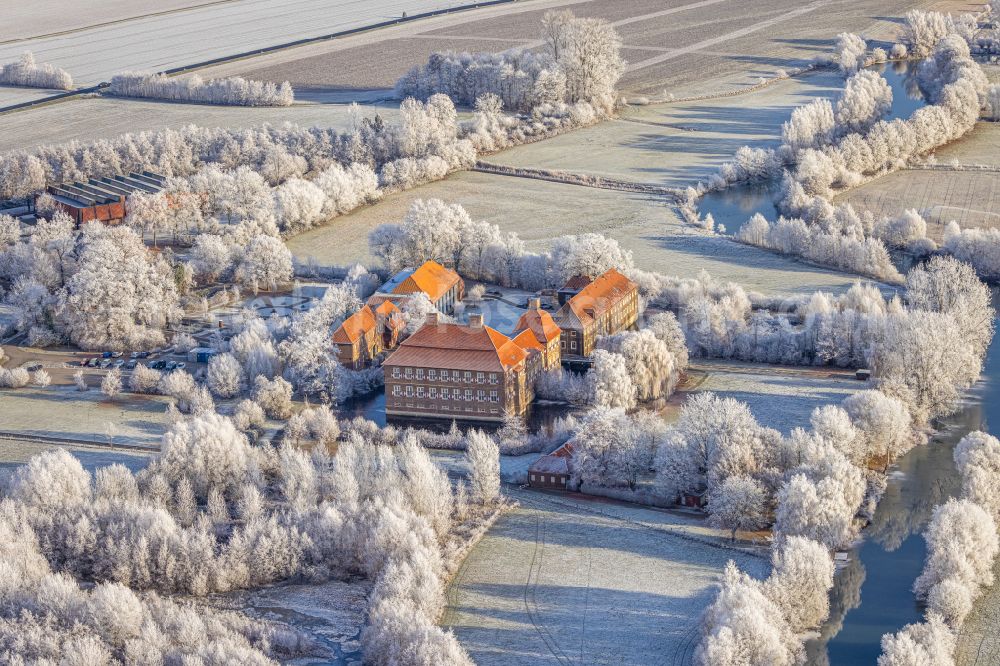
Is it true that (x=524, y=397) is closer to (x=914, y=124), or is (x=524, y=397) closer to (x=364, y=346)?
(x=364, y=346)

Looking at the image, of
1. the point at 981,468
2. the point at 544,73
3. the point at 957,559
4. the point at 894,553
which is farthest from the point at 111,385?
the point at 544,73

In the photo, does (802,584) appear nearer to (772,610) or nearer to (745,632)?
(772,610)

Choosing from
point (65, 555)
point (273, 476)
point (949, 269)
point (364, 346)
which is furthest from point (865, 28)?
point (65, 555)

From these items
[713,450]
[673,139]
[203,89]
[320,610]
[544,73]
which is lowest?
[320,610]

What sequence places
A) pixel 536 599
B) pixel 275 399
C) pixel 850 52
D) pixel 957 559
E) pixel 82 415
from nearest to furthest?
pixel 957 559
pixel 536 599
pixel 275 399
pixel 82 415
pixel 850 52

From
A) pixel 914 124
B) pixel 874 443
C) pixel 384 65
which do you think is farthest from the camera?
pixel 384 65

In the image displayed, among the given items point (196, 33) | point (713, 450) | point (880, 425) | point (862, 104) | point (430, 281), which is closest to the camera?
point (713, 450)
